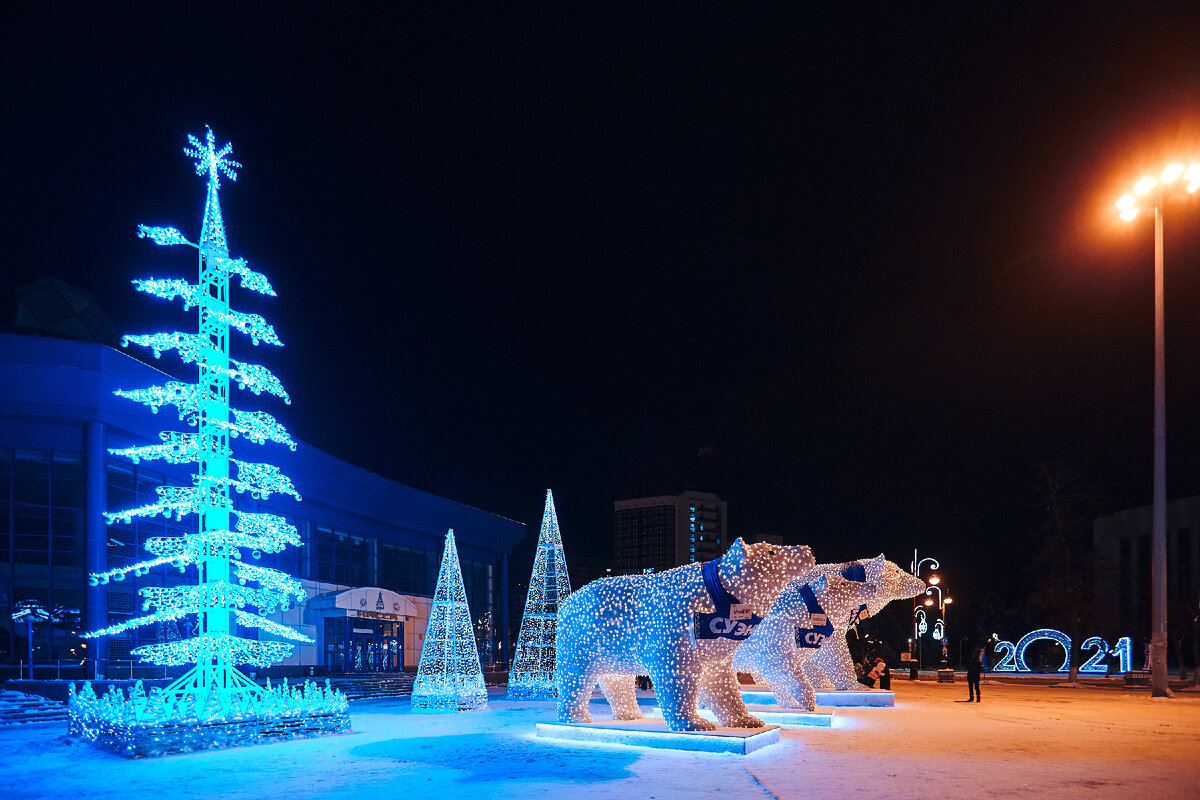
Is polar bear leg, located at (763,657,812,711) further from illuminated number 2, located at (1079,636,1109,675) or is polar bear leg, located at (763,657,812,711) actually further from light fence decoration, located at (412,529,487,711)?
illuminated number 2, located at (1079,636,1109,675)

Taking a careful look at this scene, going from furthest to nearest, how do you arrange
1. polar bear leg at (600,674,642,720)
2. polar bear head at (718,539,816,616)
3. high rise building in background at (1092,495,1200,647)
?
high rise building in background at (1092,495,1200,647) → polar bear leg at (600,674,642,720) → polar bear head at (718,539,816,616)

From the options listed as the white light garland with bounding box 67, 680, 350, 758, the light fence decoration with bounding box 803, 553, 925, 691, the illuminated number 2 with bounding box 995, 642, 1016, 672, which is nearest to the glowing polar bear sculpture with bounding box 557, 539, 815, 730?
the white light garland with bounding box 67, 680, 350, 758

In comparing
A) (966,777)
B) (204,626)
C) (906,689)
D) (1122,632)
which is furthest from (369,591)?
(1122,632)

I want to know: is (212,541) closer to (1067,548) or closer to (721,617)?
(721,617)

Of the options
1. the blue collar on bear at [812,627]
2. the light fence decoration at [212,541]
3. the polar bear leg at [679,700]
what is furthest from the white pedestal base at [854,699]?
the light fence decoration at [212,541]

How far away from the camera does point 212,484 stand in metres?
12.3

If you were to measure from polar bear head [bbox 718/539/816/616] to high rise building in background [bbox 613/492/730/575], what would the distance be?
3875 inches

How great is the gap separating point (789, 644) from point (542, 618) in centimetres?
645

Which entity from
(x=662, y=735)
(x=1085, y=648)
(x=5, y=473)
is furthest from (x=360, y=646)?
(x=1085, y=648)

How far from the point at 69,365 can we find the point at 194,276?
14.1 meters

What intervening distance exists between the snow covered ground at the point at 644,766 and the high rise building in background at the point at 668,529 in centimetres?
9634

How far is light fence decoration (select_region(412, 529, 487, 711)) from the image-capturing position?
18422 millimetres

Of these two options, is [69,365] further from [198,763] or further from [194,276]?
[198,763]

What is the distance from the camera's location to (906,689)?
25.8 m
